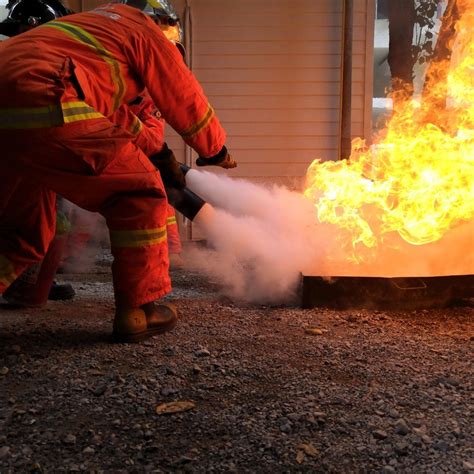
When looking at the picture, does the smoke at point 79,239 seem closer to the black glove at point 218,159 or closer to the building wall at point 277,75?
the building wall at point 277,75

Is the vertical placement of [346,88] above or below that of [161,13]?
below

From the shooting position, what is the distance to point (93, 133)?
2953 mm

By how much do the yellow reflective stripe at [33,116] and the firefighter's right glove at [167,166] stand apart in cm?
169

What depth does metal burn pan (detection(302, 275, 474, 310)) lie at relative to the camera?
4023mm

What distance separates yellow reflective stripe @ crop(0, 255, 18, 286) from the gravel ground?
36 centimetres

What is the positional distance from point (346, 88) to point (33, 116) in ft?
18.5

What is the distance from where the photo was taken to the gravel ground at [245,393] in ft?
7.32

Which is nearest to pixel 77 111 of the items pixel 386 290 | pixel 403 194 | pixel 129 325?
pixel 129 325

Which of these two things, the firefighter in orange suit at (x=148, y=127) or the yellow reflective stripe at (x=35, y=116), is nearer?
the yellow reflective stripe at (x=35, y=116)

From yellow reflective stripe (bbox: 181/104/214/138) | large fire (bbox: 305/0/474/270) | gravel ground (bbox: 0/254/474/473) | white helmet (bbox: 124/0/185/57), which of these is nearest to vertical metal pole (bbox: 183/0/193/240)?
white helmet (bbox: 124/0/185/57)

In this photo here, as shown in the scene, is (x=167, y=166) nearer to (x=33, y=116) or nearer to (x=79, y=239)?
(x=33, y=116)

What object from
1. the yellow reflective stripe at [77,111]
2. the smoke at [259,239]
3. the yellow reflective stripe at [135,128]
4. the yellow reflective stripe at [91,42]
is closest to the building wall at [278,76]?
the smoke at [259,239]

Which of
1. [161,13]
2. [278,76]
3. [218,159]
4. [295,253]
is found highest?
[161,13]

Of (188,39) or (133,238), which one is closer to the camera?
(133,238)
